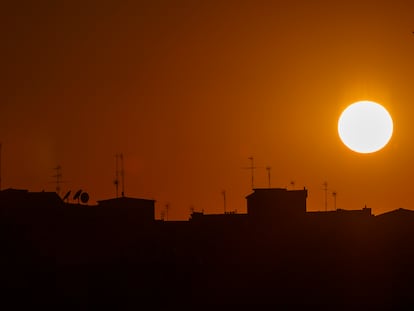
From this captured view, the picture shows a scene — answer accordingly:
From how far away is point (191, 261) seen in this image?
41969 mm

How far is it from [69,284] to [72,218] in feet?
48.2

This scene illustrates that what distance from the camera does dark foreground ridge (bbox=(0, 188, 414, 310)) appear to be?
3709cm

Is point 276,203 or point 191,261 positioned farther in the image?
point 276,203

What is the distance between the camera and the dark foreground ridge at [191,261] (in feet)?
122

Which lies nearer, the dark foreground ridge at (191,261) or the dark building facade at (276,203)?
the dark foreground ridge at (191,261)

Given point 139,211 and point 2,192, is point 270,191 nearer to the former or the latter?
point 139,211

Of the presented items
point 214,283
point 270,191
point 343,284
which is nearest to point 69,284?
→ point 214,283

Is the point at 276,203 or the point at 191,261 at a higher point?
the point at 276,203

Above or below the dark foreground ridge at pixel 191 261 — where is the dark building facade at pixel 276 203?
above

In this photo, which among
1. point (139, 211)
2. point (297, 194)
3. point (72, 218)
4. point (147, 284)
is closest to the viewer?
point (147, 284)

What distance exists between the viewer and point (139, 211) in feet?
208

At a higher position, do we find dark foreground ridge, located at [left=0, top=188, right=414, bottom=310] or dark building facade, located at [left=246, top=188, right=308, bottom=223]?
dark building facade, located at [left=246, top=188, right=308, bottom=223]

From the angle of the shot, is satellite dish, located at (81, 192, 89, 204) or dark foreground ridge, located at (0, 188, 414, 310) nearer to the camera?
dark foreground ridge, located at (0, 188, 414, 310)

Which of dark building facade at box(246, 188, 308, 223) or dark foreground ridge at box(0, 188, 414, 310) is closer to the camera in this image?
dark foreground ridge at box(0, 188, 414, 310)
